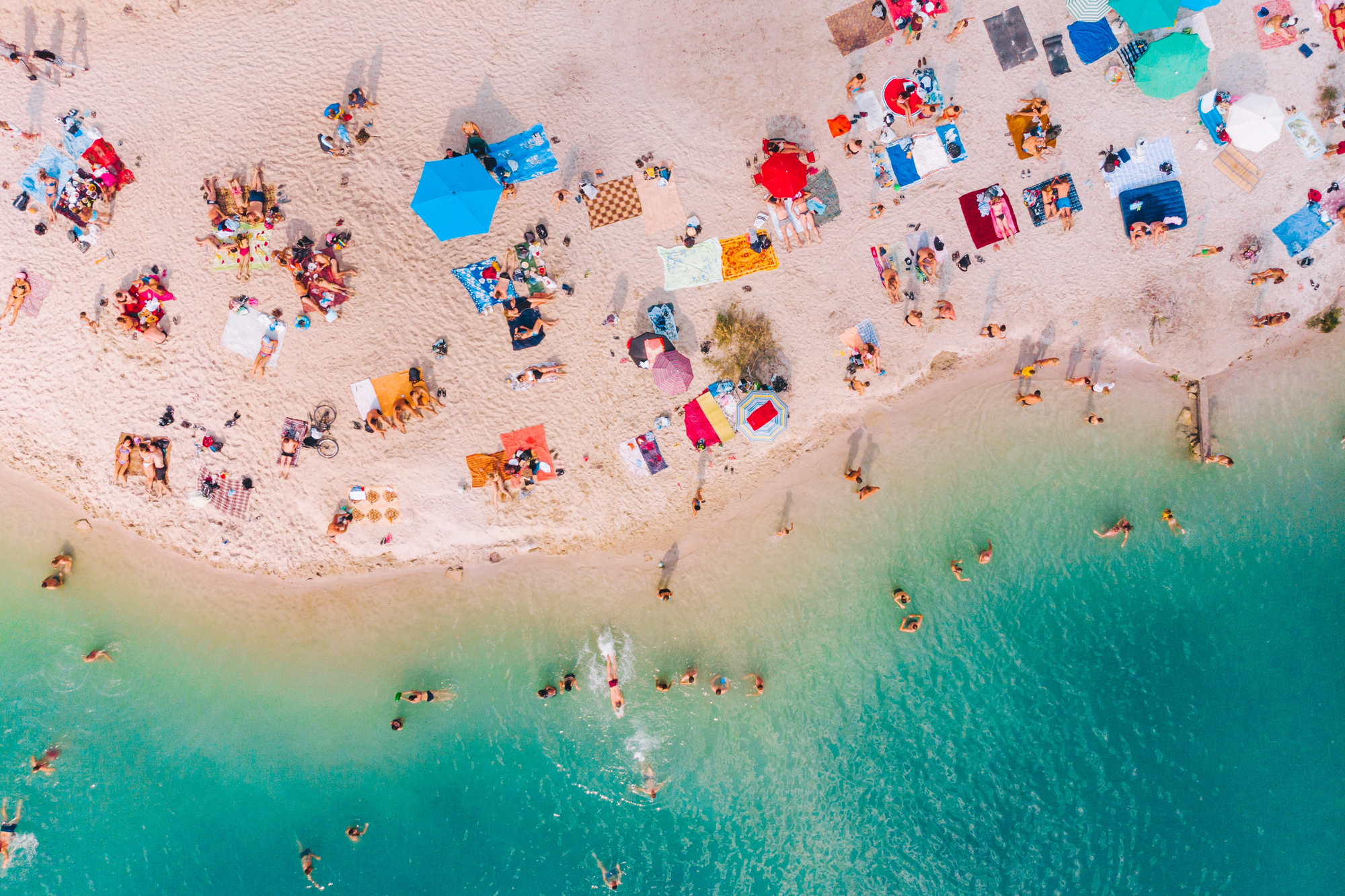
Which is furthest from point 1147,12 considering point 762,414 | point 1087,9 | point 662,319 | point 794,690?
point 794,690

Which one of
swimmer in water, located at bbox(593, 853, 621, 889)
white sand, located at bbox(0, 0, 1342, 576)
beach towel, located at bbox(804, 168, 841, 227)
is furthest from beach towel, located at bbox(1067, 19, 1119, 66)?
swimmer in water, located at bbox(593, 853, 621, 889)

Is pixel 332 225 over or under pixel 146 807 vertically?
over

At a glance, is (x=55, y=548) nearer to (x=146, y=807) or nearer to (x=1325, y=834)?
(x=146, y=807)

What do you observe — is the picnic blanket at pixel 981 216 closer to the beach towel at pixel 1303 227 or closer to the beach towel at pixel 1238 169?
the beach towel at pixel 1238 169

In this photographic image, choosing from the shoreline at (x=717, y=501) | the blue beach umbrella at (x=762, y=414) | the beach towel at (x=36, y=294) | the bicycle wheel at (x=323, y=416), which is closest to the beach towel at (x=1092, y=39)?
the shoreline at (x=717, y=501)

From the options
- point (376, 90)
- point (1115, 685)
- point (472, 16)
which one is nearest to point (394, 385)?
point (376, 90)
